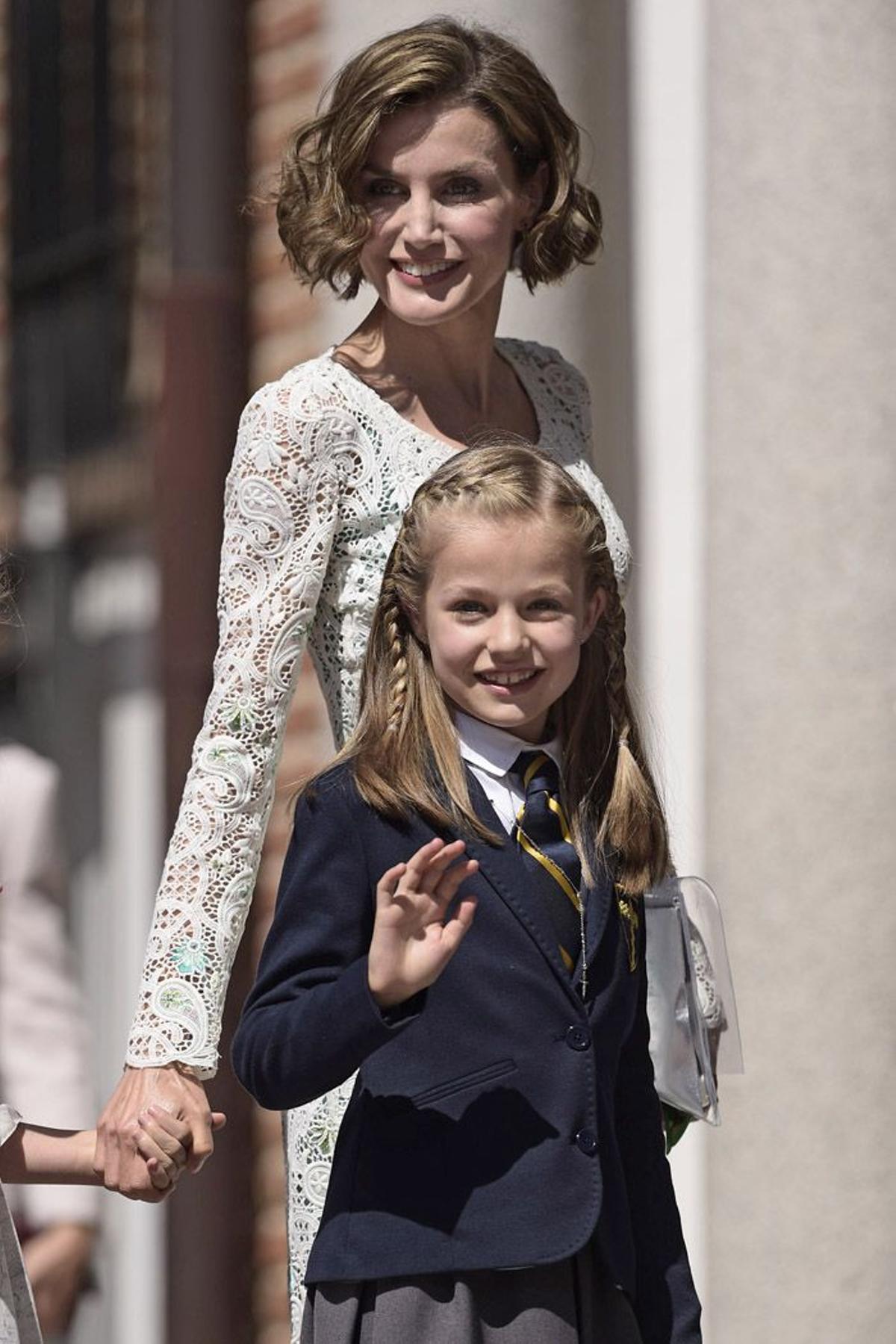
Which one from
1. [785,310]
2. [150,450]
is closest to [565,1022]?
[785,310]

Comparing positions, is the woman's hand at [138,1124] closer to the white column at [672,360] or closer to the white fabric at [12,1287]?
the white fabric at [12,1287]

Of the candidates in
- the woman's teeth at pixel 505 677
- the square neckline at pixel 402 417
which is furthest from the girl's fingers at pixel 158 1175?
the square neckline at pixel 402 417

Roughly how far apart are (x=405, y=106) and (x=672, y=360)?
66.8 inches

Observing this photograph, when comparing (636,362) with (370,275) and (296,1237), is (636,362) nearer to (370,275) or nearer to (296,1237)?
(370,275)

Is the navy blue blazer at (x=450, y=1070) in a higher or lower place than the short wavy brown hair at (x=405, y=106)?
lower

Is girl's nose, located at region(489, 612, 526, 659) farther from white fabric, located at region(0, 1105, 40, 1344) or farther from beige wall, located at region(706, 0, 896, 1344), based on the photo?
beige wall, located at region(706, 0, 896, 1344)

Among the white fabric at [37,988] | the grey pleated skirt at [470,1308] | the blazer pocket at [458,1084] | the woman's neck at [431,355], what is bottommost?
the grey pleated skirt at [470,1308]

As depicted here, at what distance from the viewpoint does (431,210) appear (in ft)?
9.97

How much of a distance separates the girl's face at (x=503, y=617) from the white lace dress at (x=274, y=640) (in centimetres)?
36

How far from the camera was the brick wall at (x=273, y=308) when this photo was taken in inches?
190

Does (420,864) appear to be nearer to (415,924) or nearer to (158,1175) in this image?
(415,924)

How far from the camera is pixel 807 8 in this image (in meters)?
4.49

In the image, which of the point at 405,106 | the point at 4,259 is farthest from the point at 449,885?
the point at 4,259

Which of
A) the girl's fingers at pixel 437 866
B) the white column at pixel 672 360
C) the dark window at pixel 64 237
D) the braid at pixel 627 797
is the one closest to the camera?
the girl's fingers at pixel 437 866
